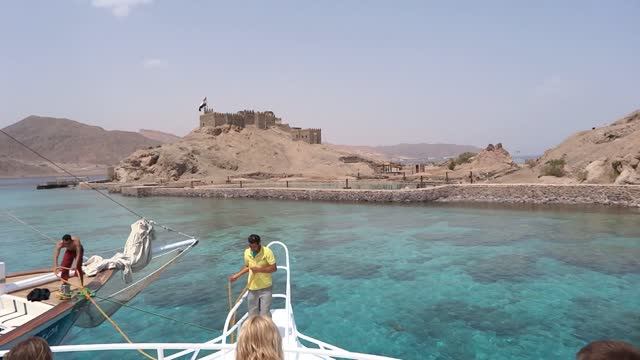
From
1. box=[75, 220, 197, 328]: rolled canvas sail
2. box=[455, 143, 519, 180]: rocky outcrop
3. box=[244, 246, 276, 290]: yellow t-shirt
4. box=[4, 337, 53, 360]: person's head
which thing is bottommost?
box=[75, 220, 197, 328]: rolled canvas sail

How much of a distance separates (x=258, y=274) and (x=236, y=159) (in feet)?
226

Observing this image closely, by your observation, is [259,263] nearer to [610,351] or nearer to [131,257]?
[131,257]

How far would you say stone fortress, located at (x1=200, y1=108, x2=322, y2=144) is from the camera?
274ft

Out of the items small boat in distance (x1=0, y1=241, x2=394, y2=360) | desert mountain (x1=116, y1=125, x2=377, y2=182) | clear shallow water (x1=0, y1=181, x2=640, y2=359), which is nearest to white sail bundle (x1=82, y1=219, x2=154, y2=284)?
clear shallow water (x1=0, y1=181, x2=640, y2=359)

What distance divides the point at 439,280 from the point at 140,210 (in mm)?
33087

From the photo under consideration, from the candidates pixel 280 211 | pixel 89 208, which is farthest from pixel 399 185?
pixel 89 208

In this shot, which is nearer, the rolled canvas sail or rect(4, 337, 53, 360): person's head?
rect(4, 337, 53, 360): person's head

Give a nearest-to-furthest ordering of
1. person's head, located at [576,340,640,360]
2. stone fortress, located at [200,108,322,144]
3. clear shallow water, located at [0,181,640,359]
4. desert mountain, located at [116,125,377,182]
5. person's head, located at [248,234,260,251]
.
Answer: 1. person's head, located at [576,340,640,360]
2. person's head, located at [248,234,260,251]
3. clear shallow water, located at [0,181,640,359]
4. desert mountain, located at [116,125,377,182]
5. stone fortress, located at [200,108,322,144]

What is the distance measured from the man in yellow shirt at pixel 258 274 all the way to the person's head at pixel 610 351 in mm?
5611

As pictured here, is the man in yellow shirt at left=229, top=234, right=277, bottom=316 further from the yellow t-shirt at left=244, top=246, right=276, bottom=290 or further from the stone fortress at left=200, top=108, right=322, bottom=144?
the stone fortress at left=200, top=108, right=322, bottom=144

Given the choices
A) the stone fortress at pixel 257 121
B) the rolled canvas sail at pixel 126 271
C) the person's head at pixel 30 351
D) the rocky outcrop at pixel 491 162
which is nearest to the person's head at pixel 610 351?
the person's head at pixel 30 351

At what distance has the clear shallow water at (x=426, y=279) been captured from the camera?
10602mm

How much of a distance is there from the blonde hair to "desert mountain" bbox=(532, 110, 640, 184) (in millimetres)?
39184

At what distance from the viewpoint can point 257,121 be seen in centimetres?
9131
